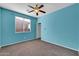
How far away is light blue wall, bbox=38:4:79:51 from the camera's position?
4367 millimetres

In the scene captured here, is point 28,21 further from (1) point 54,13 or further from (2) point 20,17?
(1) point 54,13

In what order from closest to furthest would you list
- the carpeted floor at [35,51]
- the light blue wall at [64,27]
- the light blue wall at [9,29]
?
the carpeted floor at [35,51], the light blue wall at [64,27], the light blue wall at [9,29]

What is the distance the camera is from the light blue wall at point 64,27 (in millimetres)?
4367

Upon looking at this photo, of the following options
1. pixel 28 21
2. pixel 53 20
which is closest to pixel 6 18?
pixel 28 21

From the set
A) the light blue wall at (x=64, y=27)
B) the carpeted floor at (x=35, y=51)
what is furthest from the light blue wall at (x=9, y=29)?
the light blue wall at (x=64, y=27)

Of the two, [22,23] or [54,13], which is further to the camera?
[22,23]

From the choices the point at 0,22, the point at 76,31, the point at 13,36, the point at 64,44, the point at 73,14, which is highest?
the point at 73,14

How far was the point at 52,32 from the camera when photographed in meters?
6.41

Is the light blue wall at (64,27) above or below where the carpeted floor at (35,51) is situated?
above

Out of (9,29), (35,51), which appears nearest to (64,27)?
(35,51)

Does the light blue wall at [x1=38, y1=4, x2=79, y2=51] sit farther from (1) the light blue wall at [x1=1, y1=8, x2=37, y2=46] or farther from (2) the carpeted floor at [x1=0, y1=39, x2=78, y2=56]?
(1) the light blue wall at [x1=1, y1=8, x2=37, y2=46]

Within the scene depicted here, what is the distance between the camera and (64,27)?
16.8 feet

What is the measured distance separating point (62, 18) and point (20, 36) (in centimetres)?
326

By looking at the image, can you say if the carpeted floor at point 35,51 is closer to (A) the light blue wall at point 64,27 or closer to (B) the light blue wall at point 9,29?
(A) the light blue wall at point 64,27
